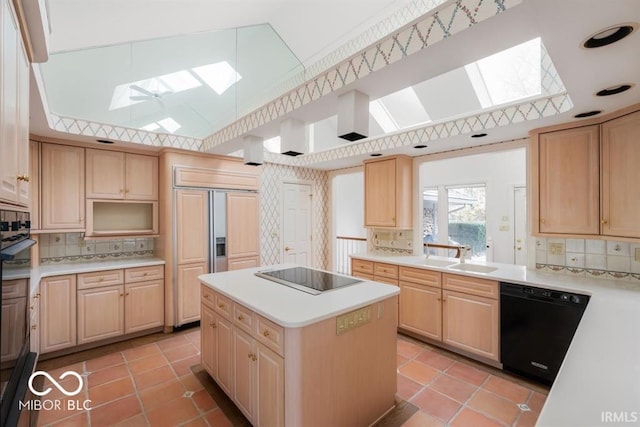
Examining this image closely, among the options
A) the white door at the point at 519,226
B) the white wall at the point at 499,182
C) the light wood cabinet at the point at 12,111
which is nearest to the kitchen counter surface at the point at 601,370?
the light wood cabinet at the point at 12,111

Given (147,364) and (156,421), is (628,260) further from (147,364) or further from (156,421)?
(147,364)

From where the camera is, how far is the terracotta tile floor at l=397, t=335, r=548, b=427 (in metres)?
2.04

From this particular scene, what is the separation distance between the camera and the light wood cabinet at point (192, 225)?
11.6 ft

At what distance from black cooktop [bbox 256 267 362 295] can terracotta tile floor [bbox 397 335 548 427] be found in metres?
1.04

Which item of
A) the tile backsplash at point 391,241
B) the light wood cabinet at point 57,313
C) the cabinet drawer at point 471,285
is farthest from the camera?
the tile backsplash at point 391,241

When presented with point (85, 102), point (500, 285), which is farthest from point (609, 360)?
point (85, 102)

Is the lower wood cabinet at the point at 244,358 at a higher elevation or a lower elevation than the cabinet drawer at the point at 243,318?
lower

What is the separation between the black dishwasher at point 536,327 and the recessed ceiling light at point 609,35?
1799mm

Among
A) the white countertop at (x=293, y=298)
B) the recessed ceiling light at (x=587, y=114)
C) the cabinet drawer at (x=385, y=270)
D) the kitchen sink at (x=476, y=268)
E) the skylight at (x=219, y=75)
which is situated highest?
the skylight at (x=219, y=75)

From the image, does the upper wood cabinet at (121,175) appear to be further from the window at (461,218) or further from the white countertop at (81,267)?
the window at (461,218)

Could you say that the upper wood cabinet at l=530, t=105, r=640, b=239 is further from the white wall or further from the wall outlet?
the white wall

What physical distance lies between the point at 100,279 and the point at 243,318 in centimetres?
222

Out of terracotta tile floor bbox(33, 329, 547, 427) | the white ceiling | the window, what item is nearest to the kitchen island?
terracotta tile floor bbox(33, 329, 547, 427)

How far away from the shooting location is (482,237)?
5566 mm
